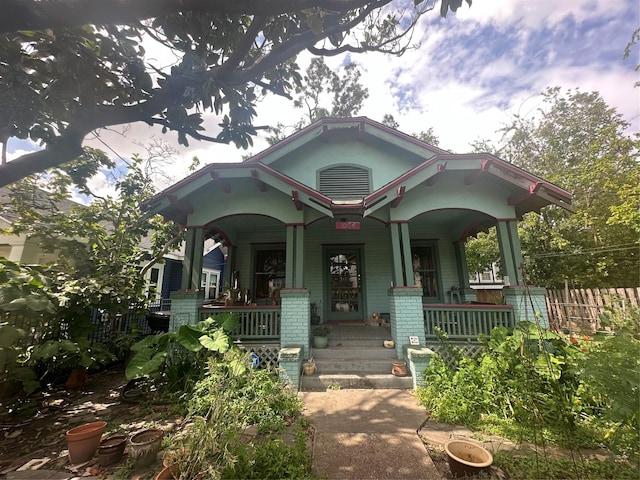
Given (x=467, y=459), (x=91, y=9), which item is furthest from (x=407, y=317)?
(x=91, y=9)

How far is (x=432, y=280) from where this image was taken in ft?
29.7

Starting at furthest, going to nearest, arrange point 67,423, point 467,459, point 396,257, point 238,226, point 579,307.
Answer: point 579,307 < point 238,226 < point 396,257 < point 67,423 < point 467,459

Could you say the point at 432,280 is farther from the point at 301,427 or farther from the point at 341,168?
the point at 301,427

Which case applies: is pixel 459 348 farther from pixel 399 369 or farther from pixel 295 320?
pixel 295 320

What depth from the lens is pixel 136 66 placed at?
389cm

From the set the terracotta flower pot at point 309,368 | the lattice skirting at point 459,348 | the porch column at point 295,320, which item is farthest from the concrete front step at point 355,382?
the lattice skirting at point 459,348

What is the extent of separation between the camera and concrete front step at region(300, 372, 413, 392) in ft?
17.2

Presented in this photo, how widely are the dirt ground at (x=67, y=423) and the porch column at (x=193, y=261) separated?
256cm

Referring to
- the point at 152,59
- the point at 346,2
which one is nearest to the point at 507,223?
the point at 346,2

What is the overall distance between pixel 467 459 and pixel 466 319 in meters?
3.72

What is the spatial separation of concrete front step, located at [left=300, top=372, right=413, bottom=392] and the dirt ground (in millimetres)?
2411

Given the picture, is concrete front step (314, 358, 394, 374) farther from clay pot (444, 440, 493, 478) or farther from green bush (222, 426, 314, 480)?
clay pot (444, 440, 493, 478)

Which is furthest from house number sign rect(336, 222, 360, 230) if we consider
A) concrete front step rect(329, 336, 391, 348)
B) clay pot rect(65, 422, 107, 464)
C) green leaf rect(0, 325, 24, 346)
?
green leaf rect(0, 325, 24, 346)

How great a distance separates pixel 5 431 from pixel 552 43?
11.9m
